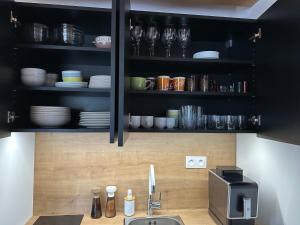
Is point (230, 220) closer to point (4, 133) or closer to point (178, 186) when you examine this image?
point (178, 186)

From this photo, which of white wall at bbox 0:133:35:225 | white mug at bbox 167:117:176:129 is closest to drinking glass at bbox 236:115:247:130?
white mug at bbox 167:117:176:129

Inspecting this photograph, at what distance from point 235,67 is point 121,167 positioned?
0.96 meters

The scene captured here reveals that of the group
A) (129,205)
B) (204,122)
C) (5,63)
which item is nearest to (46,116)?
(5,63)

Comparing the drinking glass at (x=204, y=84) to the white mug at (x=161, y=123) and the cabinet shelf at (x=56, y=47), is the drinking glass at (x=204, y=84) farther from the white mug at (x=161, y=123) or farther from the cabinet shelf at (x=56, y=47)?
the cabinet shelf at (x=56, y=47)

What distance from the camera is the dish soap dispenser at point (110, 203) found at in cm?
140

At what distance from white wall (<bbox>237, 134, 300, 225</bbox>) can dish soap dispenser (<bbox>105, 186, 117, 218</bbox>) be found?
2.82ft

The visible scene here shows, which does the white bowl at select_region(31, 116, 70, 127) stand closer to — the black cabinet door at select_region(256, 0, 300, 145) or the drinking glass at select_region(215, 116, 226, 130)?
the drinking glass at select_region(215, 116, 226, 130)

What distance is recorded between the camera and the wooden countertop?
52.7 inches

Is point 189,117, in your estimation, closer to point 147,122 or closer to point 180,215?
point 147,122

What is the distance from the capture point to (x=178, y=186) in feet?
5.07

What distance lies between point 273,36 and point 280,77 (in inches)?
8.6

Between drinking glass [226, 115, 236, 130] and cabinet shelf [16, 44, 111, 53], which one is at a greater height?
cabinet shelf [16, 44, 111, 53]

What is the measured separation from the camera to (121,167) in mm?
1502

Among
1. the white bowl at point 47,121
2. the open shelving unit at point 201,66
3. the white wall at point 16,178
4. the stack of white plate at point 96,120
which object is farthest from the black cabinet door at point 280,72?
the white wall at point 16,178
